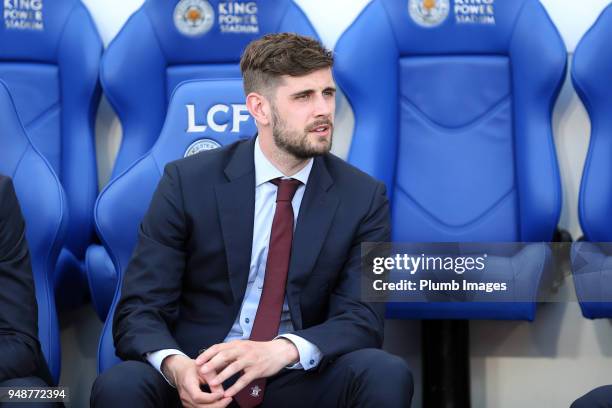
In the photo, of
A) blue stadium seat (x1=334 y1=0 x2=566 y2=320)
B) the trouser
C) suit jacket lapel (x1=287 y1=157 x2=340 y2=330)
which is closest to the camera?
the trouser

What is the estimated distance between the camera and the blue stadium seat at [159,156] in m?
1.92

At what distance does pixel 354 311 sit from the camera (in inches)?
65.7

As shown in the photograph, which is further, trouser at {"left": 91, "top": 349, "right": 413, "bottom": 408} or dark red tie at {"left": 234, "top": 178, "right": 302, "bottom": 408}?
dark red tie at {"left": 234, "top": 178, "right": 302, "bottom": 408}

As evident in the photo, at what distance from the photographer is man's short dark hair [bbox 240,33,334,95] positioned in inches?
68.0

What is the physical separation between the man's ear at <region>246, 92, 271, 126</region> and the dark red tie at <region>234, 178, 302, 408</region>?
0.43 feet

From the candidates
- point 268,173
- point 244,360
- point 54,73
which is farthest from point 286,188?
point 54,73

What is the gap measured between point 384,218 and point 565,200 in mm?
867

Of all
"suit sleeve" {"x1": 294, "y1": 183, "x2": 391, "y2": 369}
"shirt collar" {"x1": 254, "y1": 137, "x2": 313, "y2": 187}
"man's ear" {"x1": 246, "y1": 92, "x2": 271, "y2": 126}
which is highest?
"man's ear" {"x1": 246, "y1": 92, "x2": 271, "y2": 126}

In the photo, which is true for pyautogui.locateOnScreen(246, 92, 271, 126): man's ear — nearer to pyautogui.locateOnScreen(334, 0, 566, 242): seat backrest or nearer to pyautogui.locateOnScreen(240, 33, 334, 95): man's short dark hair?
pyautogui.locateOnScreen(240, 33, 334, 95): man's short dark hair

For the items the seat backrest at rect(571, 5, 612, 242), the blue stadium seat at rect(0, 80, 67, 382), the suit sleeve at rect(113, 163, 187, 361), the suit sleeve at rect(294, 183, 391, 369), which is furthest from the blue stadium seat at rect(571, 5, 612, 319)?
the blue stadium seat at rect(0, 80, 67, 382)

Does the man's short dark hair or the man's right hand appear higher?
the man's short dark hair

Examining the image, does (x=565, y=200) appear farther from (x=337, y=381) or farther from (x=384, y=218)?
(x=337, y=381)

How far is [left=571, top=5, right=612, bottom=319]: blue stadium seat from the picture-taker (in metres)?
2.01

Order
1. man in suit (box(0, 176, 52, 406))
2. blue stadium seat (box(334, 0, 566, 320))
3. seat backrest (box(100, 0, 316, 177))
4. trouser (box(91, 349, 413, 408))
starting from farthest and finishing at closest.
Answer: seat backrest (box(100, 0, 316, 177)) → blue stadium seat (box(334, 0, 566, 320)) → man in suit (box(0, 176, 52, 406)) → trouser (box(91, 349, 413, 408))
